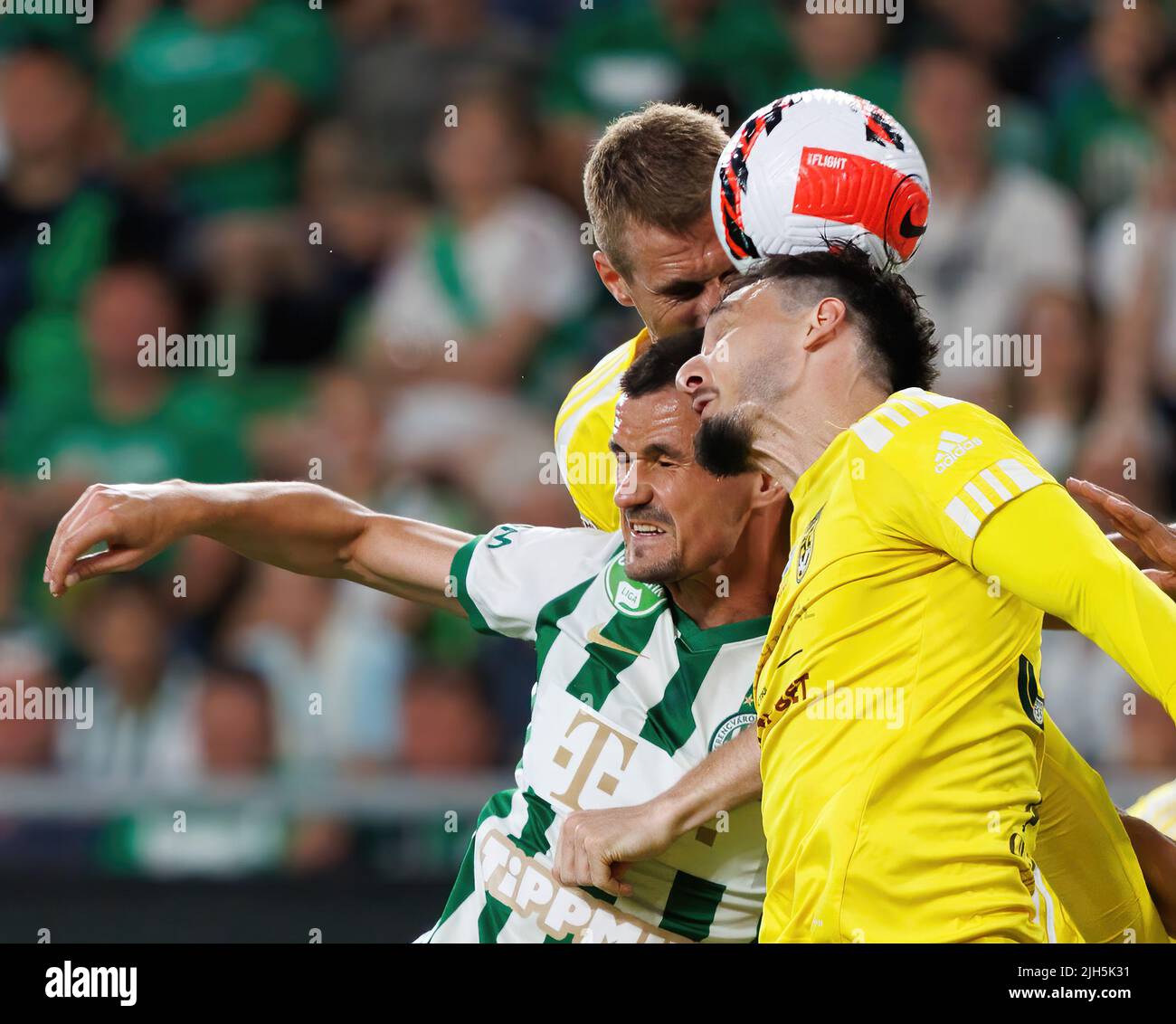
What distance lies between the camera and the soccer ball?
2.84 m

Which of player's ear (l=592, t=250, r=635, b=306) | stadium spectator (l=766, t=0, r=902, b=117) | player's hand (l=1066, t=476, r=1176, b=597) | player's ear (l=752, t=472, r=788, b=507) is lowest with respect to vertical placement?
player's hand (l=1066, t=476, r=1176, b=597)

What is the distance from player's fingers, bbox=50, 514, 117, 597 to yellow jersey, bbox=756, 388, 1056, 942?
128cm

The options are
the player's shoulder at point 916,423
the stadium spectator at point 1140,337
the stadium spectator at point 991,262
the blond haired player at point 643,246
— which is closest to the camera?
the player's shoulder at point 916,423

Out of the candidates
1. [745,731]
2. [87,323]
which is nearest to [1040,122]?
[87,323]

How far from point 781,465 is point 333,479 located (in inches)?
145

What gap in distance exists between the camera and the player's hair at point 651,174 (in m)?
3.45

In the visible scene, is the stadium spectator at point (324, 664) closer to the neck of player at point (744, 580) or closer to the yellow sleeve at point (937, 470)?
the neck of player at point (744, 580)

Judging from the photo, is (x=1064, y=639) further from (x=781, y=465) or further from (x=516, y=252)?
(x=781, y=465)

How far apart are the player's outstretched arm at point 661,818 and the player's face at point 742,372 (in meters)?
0.50

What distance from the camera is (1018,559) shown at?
213 centimetres

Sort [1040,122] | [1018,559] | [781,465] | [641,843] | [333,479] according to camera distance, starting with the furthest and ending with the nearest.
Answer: [1040,122] → [333,479] → [641,843] → [781,465] → [1018,559]

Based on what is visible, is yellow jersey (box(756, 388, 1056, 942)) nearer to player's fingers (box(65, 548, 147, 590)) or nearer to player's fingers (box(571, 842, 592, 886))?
player's fingers (box(571, 842, 592, 886))

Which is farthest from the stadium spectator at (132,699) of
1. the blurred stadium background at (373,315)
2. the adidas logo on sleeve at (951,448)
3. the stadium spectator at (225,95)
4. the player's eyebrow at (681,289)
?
the adidas logo on sleeve at (951,448)

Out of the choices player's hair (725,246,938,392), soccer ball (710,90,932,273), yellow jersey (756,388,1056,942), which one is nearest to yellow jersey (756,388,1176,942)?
yellow jersey (756,388,1056,942)
